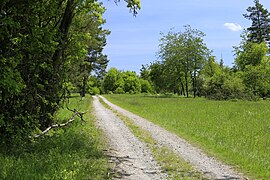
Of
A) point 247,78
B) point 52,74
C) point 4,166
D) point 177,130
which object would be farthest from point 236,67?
point 4,166

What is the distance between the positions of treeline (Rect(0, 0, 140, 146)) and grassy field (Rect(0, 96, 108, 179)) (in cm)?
65

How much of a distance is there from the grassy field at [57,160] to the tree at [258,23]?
222 feet

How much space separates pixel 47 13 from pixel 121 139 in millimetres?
5641

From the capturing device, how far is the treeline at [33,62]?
998 cm

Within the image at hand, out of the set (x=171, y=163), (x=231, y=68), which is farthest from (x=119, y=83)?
(x=171, y=163)

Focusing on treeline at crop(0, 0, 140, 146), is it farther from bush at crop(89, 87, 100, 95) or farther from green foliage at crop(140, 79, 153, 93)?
green foliage at crop(140, 79, 153, 93)

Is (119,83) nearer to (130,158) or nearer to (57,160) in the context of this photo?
(130,158)

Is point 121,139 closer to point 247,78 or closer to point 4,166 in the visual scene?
point 4,166

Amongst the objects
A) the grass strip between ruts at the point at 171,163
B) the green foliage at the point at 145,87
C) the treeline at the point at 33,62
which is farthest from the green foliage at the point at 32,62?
the green foliage at the point at 145,87

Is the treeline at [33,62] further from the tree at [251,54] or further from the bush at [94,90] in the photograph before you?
the bush at [94,90]

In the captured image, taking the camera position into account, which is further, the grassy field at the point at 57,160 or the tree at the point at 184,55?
the tree at the point at 184,55

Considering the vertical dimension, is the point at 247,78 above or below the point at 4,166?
above

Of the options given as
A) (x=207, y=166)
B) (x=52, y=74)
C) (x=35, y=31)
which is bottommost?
(x=207, y=166)

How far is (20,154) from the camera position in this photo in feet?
33.8
